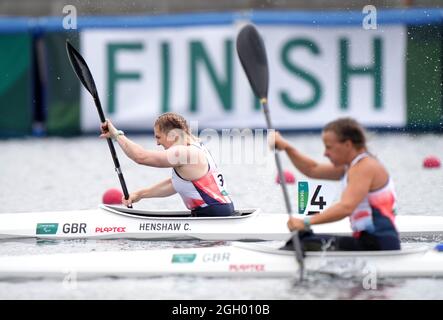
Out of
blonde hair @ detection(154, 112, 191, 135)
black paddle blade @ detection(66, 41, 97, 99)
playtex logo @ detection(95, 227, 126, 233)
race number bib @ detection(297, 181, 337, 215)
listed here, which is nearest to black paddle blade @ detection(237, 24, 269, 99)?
blonde hair @ detection(154, 112, 191, 135)

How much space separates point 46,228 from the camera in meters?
10.5

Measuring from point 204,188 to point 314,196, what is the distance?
996 millimetres

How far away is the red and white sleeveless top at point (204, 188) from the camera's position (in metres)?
10.1

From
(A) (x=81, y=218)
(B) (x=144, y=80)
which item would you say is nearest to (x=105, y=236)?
(A) (x=81, y=218)

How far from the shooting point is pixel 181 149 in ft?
32.7

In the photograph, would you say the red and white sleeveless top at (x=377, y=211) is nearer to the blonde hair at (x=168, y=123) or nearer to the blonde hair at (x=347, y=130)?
the blonde hair at (x=347, y=130)

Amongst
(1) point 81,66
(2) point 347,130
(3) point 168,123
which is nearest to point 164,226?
(3) point 168,123

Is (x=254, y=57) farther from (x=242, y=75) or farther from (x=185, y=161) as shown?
(x=242, y=75)

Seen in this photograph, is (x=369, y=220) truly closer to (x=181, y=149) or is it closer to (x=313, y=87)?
(x=181, y=149)

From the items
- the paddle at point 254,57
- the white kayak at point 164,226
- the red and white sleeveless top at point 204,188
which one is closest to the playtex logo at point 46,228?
the white kayak at point 164,226

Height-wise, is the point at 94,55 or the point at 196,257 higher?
the point at 94,55

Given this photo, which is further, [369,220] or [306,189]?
[306,189]

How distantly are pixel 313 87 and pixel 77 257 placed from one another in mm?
10085

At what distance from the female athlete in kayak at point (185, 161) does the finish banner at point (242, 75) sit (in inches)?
317
